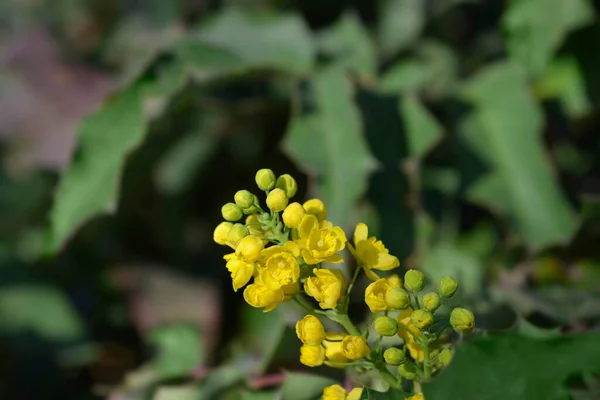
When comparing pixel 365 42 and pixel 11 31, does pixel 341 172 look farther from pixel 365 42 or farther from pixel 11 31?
pixel 11 31

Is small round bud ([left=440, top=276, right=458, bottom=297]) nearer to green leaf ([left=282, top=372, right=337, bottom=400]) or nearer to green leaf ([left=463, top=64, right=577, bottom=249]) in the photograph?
green leaf ([left=282, top=372, right=337, bottom=400])

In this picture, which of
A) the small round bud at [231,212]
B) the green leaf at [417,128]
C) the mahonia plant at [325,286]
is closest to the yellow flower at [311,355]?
the mahonia plant at [325,286]

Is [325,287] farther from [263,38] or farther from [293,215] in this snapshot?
[263,38]

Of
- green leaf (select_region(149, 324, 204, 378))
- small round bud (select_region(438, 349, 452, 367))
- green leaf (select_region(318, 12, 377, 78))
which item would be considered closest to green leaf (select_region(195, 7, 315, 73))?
green leaf (select_region(318, 12, 377, 78))

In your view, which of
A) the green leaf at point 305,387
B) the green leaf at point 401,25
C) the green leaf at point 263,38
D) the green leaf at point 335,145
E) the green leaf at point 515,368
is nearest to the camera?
the green leaf at point 515,368

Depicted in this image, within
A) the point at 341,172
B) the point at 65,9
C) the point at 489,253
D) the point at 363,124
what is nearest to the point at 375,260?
the point at 341,172

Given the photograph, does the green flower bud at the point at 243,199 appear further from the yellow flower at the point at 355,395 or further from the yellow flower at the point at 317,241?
the yellow flower at the point at 355,395

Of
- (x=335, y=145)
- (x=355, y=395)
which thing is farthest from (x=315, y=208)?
(x=335, y=145)
